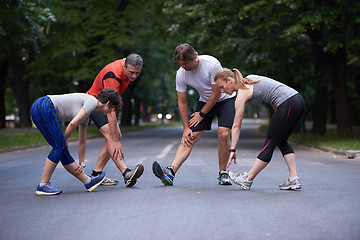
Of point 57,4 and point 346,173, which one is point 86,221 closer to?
point 346,173

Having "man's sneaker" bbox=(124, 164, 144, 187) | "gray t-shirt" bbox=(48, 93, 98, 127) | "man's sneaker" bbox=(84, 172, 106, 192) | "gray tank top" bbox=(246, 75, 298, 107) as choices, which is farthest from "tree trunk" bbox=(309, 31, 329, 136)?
"gray t-shirt" bbox=(48, 93, 98, 127)

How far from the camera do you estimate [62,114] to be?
656 centimetres

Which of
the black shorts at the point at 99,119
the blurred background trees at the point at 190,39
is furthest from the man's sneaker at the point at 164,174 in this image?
the blurred background trees at the point at 190,39

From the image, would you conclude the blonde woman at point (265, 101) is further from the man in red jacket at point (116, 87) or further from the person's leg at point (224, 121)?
the man in red jacket at point (116, 87)

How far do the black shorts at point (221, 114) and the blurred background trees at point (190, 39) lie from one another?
28.8ft

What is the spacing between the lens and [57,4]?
27.7 meters

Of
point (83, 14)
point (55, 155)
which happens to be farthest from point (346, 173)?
point (83, 14)

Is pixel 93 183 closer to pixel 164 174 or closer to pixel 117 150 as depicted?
pixel 117 150

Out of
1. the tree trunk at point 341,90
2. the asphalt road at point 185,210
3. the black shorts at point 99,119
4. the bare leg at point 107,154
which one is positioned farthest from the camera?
the tree trunk at point 341,90

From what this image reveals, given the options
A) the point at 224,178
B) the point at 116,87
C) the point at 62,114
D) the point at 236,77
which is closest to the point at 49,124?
the point at 62,114

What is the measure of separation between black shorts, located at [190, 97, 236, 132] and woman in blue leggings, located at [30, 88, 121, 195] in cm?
133

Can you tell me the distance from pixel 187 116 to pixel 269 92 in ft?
3.51

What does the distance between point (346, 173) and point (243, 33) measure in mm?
13685

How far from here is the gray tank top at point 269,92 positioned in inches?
256
